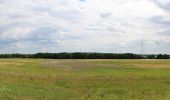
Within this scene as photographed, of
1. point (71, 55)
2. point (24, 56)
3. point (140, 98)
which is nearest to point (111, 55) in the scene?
point (71, 55)

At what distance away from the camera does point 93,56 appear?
6467 inches

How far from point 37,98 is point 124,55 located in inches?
5621

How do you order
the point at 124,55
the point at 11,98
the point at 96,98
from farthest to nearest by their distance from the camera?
the point at 124,55
the point at 96,98
the point at 11,98

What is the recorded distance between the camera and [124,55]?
163750 millimetres

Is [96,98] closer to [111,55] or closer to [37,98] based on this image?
[37,98]

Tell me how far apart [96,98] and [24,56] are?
6500 inches

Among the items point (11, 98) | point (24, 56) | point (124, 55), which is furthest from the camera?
point (24, 56)

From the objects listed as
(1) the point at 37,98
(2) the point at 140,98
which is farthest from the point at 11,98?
(2) the point at 140,98

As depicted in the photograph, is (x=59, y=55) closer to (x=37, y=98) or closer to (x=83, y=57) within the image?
(x=83, y=57)

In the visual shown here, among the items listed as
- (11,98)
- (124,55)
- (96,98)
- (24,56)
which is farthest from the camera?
(24,56)

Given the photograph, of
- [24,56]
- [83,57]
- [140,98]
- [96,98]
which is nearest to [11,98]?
[96,98]

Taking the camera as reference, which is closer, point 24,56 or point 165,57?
point 165,57

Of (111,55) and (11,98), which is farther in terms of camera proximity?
(111,55)

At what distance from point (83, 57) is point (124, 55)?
55.4 ft
